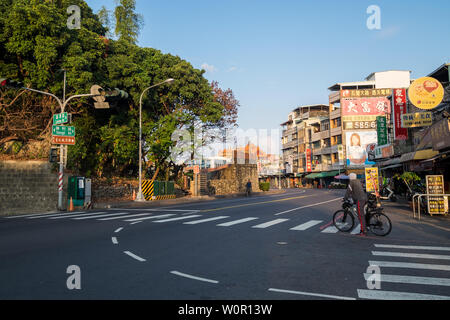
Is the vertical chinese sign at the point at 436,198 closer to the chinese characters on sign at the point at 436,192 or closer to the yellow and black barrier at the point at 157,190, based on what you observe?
the chinese characters on sign at the point at 436,192

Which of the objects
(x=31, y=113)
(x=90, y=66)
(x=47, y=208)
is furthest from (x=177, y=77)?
(x=47, y=208)

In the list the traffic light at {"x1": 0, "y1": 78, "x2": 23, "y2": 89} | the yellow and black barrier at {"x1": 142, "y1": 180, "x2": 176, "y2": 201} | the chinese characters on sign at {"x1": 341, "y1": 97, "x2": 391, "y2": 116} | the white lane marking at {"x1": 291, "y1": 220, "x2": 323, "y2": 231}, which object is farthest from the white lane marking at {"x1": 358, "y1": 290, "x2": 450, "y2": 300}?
the chinese characters on sign at {"x1": 341, "y1": 97, "x2": 391, "y2": 116}

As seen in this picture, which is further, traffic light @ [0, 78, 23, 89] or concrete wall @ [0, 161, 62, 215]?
concrete wall @ [0, 161, 62, 215]

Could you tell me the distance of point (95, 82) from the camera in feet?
80.2

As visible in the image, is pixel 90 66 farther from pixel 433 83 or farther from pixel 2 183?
pixel 433 83

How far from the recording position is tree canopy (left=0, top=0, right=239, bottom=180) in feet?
68.3

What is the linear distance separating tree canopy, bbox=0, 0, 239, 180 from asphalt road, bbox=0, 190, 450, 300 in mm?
13492

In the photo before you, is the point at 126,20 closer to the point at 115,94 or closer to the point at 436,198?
the point at 115,94

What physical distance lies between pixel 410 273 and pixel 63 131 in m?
20.9

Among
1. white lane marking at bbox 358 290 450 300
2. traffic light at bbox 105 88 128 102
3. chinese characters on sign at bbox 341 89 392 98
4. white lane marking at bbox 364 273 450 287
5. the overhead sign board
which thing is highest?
chinese characters on sign at bbox 341 89 392 98

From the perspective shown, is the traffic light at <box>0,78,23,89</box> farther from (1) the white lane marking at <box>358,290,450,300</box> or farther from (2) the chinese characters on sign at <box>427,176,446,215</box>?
(2) the chinese characters on sign at <box>427,176,446,215</box>

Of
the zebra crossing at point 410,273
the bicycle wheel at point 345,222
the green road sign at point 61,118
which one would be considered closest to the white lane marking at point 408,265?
the zebra crossing at point 410,273

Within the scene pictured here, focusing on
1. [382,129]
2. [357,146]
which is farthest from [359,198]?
[357,146]

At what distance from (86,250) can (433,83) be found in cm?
1889
